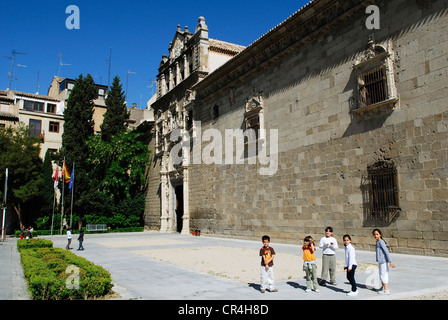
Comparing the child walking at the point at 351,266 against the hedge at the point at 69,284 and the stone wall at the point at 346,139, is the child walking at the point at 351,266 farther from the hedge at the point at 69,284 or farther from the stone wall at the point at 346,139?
the stone wall at the point at 346,139

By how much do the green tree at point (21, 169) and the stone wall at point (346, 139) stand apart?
20.0 meters

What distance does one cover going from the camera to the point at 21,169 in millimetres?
30844

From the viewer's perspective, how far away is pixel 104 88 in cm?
4928

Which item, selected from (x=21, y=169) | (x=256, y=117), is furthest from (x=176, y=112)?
(x=21, y=169)

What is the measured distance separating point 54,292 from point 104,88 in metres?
46.8

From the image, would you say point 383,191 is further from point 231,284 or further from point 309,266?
point 231,284

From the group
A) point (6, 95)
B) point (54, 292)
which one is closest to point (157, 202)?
point (6, 95)

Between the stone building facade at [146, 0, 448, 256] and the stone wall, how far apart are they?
0.04 m

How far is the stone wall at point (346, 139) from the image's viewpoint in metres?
10.6

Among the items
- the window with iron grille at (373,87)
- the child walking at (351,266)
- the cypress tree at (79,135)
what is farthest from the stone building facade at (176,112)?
the child walking at (351,266)

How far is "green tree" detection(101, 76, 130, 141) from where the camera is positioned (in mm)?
34406

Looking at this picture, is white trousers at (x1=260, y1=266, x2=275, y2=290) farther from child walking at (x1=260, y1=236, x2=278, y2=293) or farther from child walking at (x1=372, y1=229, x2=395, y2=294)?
child walking at (x1=372, y1=229, x2=395, y2=294)

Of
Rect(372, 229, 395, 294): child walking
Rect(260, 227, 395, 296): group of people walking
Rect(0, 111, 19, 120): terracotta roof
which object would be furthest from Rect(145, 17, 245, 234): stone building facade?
Rect(372, 229, 395, 294): child walking
